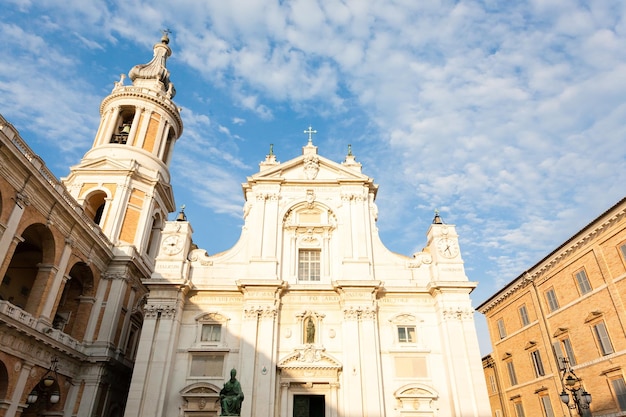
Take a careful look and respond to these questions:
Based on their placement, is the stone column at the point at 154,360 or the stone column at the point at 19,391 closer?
the stone column at the point at 19,391

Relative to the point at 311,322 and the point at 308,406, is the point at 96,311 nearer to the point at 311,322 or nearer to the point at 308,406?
the point at 311,322

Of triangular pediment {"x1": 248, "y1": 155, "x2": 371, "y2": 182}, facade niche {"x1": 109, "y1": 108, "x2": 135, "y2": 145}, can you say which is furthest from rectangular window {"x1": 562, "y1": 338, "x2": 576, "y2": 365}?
facade niche {"x1": 109, "y1": 108, "x2": 135, "y2": 145}

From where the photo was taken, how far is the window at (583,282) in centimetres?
2505

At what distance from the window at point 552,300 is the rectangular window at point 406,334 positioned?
432 inches

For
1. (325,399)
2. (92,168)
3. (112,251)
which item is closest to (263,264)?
(325,399)

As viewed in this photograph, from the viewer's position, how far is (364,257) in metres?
25.3

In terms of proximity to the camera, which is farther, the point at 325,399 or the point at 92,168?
the point at 92,168

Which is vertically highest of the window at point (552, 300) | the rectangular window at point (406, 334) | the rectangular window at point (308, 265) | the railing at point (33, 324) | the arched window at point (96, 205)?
the arched window at point (96, 205)

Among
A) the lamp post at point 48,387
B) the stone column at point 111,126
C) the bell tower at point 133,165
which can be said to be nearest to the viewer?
the lamp post at point 48,387

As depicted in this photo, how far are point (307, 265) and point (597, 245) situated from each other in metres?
16.6

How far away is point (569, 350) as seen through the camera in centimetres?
2609

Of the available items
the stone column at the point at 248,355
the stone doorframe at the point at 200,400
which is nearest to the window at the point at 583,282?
the stone column at the point at 248,355

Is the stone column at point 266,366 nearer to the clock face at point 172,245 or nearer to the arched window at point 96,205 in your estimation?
the clock face at point 172,245

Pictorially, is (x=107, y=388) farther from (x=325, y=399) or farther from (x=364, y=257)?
(x=364, y=257)
